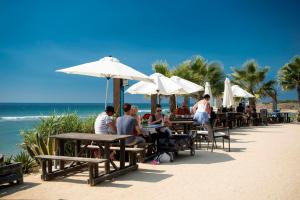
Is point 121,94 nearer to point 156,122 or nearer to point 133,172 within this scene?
point 156,122

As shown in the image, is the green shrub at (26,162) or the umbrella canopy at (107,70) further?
the umbrella canopy at (107,70)

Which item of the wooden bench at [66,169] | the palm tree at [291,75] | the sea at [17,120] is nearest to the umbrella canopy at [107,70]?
the sea at [17,120]

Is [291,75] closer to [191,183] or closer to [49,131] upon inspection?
[49,131]

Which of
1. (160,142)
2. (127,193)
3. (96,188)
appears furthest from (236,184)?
(160,142)

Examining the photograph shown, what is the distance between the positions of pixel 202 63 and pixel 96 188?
2127cm

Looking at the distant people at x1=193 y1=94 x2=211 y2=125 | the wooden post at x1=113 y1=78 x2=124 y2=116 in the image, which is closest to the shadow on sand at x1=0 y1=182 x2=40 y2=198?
the wooden post at x1=113 y1=78 x2=124 y2=116

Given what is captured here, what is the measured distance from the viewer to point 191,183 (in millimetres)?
5730

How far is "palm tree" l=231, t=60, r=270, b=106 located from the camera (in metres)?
27.8

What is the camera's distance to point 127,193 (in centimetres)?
511

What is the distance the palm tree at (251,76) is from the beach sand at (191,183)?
67.6 ft

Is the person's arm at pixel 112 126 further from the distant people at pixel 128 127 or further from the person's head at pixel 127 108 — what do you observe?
the person's head at pixel 127 108

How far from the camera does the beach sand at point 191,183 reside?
5000 mm

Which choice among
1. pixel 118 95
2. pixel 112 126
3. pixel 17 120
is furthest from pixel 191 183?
pixel 17 120

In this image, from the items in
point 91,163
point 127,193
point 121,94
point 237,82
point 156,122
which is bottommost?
point 127,193
